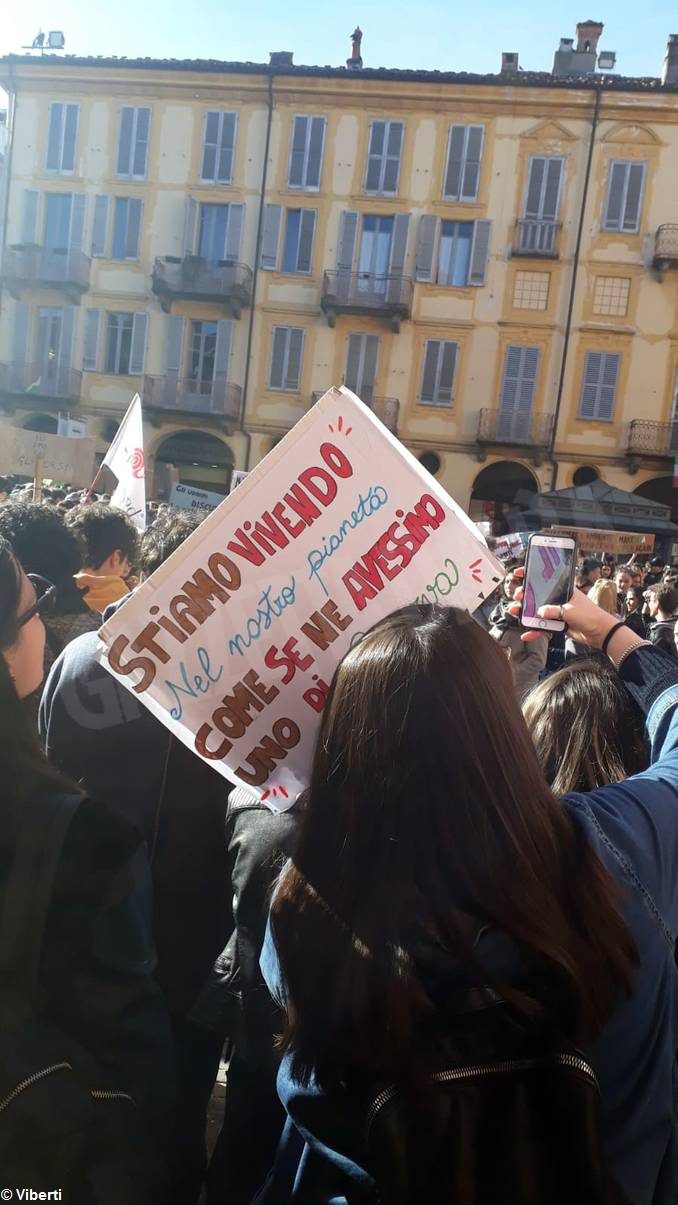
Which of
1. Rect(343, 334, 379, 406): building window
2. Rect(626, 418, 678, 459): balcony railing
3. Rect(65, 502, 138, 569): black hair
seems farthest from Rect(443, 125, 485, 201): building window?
Rect(65, 502, 138, 569): black hair

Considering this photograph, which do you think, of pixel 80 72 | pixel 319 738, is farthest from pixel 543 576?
pixel 80 72

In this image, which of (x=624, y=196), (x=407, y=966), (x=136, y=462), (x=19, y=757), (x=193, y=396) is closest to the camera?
(x=407, y=966)

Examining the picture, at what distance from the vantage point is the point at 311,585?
6.29 ft

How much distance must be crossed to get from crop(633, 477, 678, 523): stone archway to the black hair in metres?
19.8

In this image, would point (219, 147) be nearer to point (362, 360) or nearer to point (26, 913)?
point (362, 360)

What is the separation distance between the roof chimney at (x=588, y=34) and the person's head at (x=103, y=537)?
24.9 meters

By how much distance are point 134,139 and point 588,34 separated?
11.9 m

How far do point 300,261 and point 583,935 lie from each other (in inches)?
913

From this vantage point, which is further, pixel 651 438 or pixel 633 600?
pixel 651 438

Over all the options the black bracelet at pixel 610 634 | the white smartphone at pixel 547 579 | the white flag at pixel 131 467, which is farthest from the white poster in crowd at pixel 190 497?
the black bracelet at pixel 610 634

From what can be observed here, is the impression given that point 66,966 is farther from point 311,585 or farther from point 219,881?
point 219,881

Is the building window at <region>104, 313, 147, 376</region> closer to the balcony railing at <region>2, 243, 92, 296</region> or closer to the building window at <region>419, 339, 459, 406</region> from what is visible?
the balcony railing at <region>2, 243, 92, 296</region>

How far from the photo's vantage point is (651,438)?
21266 millimetres

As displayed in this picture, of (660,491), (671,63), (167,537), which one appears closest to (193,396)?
(660,491)
